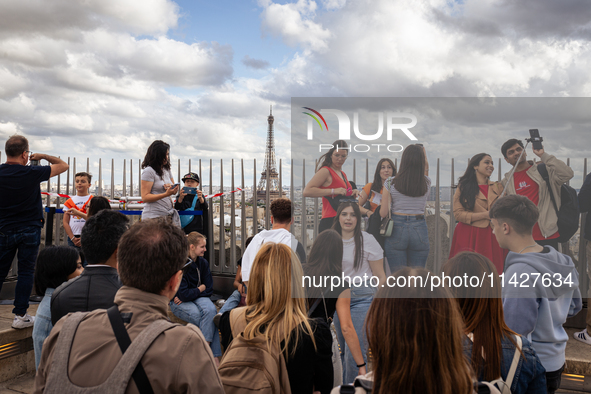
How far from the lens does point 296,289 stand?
81.4 inches

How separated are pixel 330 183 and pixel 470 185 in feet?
3.71

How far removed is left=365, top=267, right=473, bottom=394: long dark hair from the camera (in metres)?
1.36

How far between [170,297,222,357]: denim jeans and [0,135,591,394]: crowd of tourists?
14mm

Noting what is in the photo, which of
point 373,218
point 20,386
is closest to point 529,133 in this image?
point 373,218

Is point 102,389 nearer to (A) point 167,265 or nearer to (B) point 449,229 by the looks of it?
(A) point 167,265

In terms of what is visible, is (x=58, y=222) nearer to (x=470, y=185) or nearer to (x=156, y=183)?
(x=156, y=183)

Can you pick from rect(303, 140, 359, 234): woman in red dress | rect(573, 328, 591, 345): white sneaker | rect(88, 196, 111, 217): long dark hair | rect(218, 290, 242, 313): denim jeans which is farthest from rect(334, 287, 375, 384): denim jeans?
rect(573, 328, 591, 345): white sneaker

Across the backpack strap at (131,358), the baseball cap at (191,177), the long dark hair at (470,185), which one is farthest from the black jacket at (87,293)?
the baseball cap at (191,177)

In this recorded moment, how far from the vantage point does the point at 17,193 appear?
153 inches

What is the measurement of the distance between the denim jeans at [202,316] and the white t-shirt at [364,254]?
1.69m

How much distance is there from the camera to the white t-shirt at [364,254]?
2.99 meters

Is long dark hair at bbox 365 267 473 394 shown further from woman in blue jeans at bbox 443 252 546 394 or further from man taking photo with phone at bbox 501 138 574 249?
man taking photo with phone at bbox 501 138 574 249

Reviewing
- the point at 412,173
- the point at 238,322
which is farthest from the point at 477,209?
the point at 238,322

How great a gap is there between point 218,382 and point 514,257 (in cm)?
199
